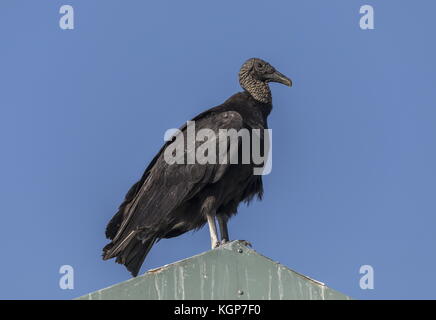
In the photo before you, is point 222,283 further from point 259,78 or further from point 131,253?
point 259,78

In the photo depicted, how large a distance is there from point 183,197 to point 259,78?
1.51 m

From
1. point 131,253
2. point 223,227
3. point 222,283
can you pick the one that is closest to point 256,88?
point 223,227

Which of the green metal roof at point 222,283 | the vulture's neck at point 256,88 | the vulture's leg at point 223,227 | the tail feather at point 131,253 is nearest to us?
the green metal roof at point 222,283

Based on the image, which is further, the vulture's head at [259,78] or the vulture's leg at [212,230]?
the vulture's head at [259,78]

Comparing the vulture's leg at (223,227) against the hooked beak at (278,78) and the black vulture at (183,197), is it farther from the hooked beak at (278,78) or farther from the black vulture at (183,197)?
the hooked beak at (278,78)

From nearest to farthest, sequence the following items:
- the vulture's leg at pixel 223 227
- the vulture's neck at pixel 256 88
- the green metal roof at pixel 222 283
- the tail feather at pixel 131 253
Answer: the green metal roof at pixel 222 283
the tail feather at pixel 131 253
the vulture's leg at pixel 223 227
the vulture's neck at pixel 256 88

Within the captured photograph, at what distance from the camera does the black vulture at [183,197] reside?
253 inches

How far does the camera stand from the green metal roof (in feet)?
15.4

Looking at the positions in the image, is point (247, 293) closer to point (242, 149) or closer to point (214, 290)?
point (214, 290)

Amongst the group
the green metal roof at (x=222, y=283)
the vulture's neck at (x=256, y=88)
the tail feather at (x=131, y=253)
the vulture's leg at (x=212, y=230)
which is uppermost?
the vulture's neck at (x=256, y=88)

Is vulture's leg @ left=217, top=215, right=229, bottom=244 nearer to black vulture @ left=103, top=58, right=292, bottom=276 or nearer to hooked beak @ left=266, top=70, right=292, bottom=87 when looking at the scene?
black vulture @ left=103, top=58, right=292, bottom=276

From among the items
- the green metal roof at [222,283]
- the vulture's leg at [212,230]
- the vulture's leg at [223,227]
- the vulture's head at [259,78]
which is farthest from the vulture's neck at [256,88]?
the green metal roof at [222,283]

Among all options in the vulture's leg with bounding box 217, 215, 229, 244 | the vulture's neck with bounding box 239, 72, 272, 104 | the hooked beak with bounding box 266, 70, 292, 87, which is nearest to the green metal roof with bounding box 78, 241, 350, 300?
the vulture's leg with bounding box 217, 215, 229, 244
